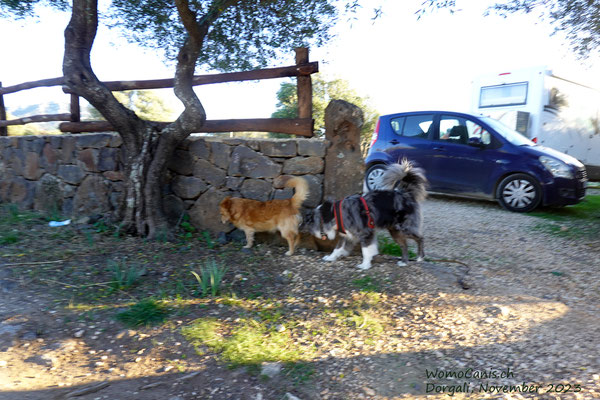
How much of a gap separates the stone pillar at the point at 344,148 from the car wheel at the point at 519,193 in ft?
14.2

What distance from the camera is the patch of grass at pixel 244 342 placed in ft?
9.75

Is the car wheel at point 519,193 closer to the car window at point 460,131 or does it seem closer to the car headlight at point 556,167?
the car headlight at point 556,167

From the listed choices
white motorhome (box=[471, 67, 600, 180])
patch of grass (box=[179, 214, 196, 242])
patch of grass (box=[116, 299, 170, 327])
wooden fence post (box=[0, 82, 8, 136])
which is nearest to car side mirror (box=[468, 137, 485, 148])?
white motorhome (box=[471, 67, 600, 180])

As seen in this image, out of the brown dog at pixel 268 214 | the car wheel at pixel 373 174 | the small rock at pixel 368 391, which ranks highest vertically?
the car wheel at pixel 373 174

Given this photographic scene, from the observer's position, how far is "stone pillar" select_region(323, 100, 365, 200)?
5.22 metres

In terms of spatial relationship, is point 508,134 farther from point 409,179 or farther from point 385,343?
point 385,343

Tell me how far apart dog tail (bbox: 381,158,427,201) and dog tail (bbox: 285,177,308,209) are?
3.49 ft

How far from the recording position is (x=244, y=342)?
10.3 ft

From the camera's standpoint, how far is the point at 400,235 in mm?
5008

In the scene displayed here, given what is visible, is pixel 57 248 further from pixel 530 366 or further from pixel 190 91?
pixel 530 366

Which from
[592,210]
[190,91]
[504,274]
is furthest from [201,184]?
[592,210]

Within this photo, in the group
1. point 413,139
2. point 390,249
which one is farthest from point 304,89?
point 413,139

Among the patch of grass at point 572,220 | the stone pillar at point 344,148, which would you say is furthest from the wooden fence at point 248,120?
the patch of grass at point 572,220

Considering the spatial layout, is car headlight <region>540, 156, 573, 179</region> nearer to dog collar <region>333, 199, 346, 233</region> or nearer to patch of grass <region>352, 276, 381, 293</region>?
dog collar <region>333, 199, 346, 233</region>
